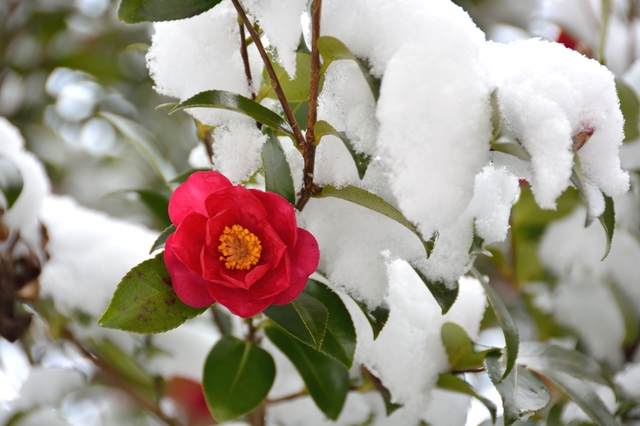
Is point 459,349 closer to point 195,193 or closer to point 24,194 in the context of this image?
point 195,193

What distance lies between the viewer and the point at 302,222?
61 centimetres

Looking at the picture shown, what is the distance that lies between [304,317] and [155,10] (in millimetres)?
314

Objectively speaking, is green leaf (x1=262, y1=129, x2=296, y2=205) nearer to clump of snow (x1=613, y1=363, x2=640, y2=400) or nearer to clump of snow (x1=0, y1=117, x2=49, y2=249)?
clump of snow (x1=0, y1=117, x2=49, y2=249)

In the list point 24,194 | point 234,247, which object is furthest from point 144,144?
point 234,247

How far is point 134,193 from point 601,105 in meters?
0.72

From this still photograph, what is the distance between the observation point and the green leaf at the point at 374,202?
1.67 ft

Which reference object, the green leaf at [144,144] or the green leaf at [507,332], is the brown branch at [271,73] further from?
the green leaf at [144,144]

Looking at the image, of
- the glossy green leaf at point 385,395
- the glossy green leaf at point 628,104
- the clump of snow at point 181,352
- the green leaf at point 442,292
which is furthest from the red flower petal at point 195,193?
the glossy green leaf at point 628,104

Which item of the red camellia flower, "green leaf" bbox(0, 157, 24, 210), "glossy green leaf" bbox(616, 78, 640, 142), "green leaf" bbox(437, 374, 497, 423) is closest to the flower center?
the red camellia flower

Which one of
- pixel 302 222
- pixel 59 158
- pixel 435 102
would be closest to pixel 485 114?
pixel 435 102

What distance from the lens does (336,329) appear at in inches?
24.7

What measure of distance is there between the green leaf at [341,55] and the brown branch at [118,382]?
68 cm

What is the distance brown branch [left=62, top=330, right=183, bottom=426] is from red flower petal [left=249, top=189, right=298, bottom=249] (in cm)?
55

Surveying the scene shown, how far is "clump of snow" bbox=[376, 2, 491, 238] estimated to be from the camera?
0.45 metres
